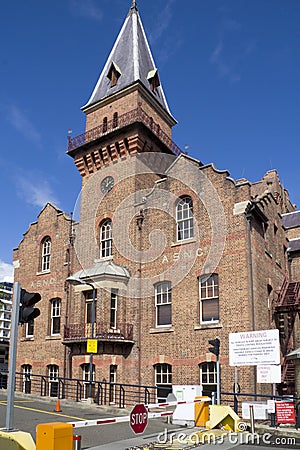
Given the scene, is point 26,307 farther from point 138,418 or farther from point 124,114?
point 124,114

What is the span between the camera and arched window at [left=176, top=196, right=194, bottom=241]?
73.8ft

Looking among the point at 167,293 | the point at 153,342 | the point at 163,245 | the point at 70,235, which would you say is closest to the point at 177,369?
the point at 153,342

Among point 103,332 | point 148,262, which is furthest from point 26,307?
point 148,262

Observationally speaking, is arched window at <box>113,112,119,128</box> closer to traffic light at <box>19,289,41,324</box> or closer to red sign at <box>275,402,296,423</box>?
red sign at <box>275,402,296,423</box>

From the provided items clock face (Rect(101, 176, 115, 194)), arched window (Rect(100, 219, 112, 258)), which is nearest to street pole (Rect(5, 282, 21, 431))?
arched window (Rect(100, 219, 112, 258))

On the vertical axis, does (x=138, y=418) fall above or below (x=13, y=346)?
below

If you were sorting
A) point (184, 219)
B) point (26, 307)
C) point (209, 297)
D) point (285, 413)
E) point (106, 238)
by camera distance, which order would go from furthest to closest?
point (106, 238), point (184, 219), point (209, 297), point (285, 413), point (26, 307)

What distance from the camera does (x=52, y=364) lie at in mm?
25469

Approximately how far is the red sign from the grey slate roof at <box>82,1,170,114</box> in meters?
21.0

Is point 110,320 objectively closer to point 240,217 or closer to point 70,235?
point 70,235

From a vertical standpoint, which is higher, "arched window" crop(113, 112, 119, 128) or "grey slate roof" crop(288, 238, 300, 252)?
"arched window" crop(113, 112, 119, 128)

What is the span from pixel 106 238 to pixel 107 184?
3.41 metres

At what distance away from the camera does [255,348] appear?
14.8 metres

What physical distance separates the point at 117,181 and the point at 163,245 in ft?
18.2
